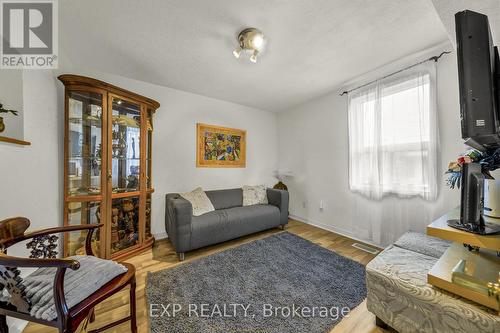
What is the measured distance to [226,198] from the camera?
3025mm

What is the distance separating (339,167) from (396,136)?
87 centimetres

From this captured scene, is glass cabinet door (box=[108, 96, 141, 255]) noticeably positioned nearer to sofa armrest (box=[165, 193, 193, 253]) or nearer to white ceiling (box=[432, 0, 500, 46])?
sofa armrest (box=[165, 193, 193, 253])

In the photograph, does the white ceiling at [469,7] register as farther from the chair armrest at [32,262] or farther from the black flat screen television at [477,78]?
the chair armrest at [32,262]

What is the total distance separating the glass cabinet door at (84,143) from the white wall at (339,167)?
3.09m

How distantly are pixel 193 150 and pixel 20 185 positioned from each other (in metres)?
1.86

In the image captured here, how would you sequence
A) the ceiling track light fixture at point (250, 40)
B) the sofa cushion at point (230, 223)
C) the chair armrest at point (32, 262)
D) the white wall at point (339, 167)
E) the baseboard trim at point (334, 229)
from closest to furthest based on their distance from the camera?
the chair armrest at point (32, 262) < the ceiling track light fixture at point (250, 40) < the white wall at point (339, 167) < the sofa cushion at point (230, 223) < the baseboard trim at point (334, 229)

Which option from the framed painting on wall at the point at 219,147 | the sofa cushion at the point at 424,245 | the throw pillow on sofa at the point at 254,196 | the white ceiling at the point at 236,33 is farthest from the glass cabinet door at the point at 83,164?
the sofa cushion at the point at 424,245

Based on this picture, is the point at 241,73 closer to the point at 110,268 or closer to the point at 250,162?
the point at 250,162

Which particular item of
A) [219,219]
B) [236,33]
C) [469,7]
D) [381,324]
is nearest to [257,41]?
[236,33]

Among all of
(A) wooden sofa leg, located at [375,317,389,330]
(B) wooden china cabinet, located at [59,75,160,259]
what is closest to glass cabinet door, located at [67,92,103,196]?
(B) wooden china cabinet, located at [59,75,160,259]

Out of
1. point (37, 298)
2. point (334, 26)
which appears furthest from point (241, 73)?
point (37, 298)

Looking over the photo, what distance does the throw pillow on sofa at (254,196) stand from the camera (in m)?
3.14

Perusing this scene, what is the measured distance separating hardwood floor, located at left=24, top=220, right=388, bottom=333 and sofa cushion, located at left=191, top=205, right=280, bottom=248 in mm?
143

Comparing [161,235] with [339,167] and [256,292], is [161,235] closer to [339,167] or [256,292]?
[256,292]
